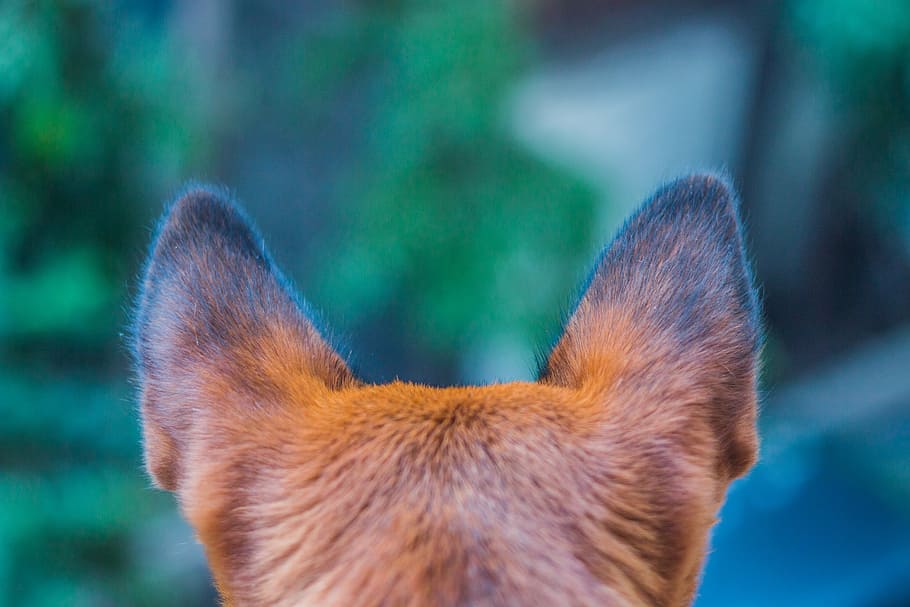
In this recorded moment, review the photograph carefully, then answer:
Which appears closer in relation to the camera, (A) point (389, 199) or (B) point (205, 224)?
(B) point (205, 224)

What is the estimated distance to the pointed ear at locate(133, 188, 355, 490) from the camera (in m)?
1.25

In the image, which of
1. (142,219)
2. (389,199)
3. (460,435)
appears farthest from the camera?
(389,199)

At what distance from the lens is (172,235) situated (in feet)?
4.42

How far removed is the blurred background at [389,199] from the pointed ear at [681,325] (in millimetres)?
1240

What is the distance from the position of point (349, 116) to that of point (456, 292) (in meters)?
1.01

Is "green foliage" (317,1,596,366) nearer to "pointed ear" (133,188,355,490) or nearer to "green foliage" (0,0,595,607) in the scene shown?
"green foliage" (0,0,595,607)

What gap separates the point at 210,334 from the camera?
127cm

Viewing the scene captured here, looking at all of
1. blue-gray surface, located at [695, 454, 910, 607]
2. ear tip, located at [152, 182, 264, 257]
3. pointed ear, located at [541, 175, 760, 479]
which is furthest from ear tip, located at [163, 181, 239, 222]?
blue-gray surface, located at [695, 454, 910, 607]

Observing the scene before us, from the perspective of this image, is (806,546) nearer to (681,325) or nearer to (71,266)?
(681,325)

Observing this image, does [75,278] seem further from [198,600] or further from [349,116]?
[198,600]

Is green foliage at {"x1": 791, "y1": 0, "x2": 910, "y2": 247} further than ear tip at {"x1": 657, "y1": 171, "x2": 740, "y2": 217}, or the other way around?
green foliage at {"x1": 791, "y1": 0, "x2": 910, "y2": 247}

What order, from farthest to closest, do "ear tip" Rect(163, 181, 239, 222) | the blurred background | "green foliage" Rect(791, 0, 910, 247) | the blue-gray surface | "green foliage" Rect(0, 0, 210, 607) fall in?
"green foliage" Rect(791, 0, 910, 247)
the blue-gray surface
the blurred background
"green foliage" Rect(0, 0, 210, 607)
"ear tip" Rect(163, 181, 239, 222)

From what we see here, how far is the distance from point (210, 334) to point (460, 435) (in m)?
0.41

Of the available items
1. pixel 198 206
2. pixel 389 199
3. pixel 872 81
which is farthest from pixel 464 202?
pixel 198 206
